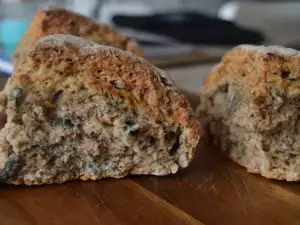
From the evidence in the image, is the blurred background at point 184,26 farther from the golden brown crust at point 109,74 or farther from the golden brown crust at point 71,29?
the golden brown crust at point 109,74

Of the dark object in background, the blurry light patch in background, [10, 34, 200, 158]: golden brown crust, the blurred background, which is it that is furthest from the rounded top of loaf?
the dark object in background

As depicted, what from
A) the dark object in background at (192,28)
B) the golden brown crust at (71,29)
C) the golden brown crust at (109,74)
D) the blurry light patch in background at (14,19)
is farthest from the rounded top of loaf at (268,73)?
the dark object in background at (192,28)

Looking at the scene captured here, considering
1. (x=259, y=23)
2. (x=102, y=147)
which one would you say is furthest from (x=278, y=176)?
(x=259, y=23)

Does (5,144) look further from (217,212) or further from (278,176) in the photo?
(278,176)

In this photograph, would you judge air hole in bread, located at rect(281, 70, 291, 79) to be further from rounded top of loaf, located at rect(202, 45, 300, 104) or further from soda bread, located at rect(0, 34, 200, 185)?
soda bread, located at rect(0, 34, 200, 185)

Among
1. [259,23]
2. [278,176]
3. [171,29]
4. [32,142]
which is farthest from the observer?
[259,23]

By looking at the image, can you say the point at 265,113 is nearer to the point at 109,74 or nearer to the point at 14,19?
the point at 109,74

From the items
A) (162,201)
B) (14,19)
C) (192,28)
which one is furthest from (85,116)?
(192,28)
